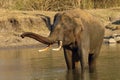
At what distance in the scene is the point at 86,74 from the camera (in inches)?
722

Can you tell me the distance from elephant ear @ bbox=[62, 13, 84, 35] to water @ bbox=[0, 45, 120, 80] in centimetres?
135

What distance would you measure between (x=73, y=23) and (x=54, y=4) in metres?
19.8

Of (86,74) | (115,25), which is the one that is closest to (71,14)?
(86,74)

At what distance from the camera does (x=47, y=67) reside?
67.9 ft

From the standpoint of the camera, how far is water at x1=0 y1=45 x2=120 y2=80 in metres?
18.1

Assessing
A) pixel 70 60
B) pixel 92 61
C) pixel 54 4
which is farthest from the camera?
pixel 54 4

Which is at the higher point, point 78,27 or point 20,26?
point 78,27

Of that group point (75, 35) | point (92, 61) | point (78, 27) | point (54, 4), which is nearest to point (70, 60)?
point (75, 35)

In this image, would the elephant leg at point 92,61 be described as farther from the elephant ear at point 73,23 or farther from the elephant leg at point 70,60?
the elephant ear at point 73,23

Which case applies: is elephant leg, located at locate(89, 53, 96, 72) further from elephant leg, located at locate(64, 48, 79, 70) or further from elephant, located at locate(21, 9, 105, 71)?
elephant leg, located at locate(64, 48, 79, 70)

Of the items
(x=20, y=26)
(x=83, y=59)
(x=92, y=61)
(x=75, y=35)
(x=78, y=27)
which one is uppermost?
(x=78, y=27)

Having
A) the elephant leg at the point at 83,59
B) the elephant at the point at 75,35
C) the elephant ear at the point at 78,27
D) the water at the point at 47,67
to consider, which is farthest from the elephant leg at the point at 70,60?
the elephant ear at the point at 78,27

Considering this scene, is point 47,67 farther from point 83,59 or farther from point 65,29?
point 65,29

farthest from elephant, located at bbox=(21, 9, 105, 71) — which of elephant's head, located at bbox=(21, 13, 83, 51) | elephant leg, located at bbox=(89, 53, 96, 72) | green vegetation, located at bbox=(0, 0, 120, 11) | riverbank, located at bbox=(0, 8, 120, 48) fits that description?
green vegetation, located at bbox=(0, 0, 120, 11)
